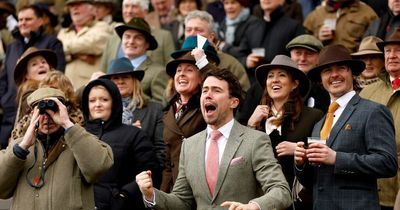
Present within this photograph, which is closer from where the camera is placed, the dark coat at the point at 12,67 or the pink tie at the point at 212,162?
the pink tie at the point at 212,162

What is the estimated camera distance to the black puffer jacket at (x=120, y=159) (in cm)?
986

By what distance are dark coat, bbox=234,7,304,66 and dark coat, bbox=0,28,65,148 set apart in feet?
7.52

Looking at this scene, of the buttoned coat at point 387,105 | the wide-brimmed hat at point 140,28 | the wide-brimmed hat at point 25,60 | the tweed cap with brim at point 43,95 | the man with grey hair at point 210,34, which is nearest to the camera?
the tweed cap with brim at point 43,95

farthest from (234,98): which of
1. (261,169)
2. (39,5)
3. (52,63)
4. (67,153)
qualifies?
(39,5)

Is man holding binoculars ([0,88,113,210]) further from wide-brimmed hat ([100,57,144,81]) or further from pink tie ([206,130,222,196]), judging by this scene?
wide-brimmed hat ([100,57,144,81])

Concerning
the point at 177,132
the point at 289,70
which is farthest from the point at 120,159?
the point at 289,70

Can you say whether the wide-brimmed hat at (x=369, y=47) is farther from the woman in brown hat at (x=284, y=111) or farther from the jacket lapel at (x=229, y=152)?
the jacket lapel at (x=229, y=152)

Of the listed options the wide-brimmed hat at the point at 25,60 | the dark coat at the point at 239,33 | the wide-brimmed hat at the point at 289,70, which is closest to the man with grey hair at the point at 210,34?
the wide-brimmed hat at the point at 289,70

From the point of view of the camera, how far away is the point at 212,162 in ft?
27.8

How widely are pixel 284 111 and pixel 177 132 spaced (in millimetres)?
1064

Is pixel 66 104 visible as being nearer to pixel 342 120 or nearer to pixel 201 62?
pixel 201 62

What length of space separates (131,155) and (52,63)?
2.71 m

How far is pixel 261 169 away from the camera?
8281mm

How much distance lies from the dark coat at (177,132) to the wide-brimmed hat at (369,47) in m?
2.00
